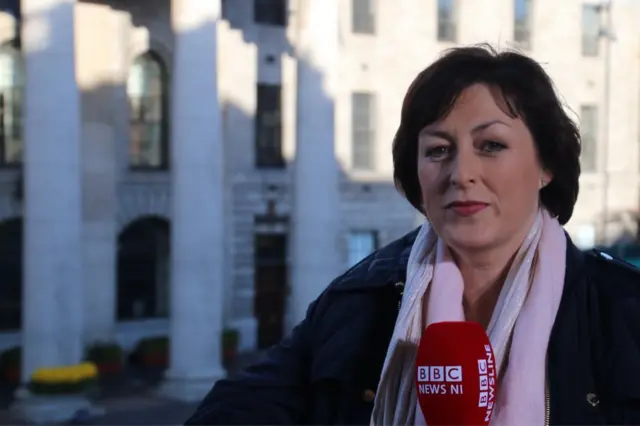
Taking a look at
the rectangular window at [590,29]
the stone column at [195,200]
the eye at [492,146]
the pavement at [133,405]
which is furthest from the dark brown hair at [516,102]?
the rectangular window at [590,29]

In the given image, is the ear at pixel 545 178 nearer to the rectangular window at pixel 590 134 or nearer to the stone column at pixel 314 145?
the stone column at pixel 314 145

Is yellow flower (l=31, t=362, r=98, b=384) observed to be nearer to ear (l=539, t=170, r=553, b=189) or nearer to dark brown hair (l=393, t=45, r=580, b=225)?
dark brown hair (l=393, t=45, r=580, b=225)

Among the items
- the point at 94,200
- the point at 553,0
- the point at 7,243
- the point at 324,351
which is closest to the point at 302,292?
the point at 94,200

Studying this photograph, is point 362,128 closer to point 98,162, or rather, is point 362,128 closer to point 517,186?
point 98,162

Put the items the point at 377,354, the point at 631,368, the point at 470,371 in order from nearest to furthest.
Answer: the point at 470,371, the point at 631,368, the point at 377,354

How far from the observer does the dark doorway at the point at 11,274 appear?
19906 mm

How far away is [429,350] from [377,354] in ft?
1.73

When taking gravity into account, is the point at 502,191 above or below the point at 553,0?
below

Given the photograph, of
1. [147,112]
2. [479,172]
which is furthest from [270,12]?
[479,172]

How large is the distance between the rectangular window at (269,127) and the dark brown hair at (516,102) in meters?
20.8

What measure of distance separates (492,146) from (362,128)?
821 inches

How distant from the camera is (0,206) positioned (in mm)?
19719

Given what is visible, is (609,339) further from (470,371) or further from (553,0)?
(553,0)

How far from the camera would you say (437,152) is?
2449 mm
